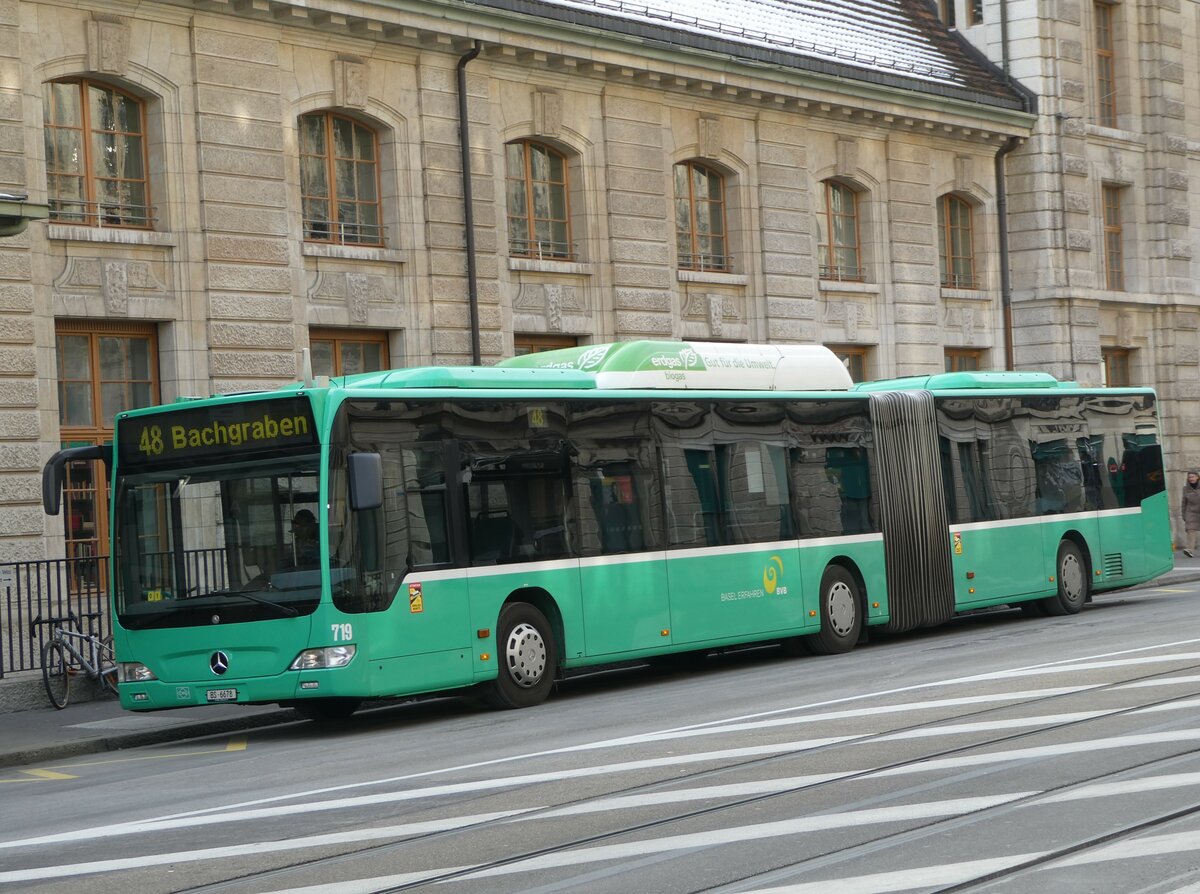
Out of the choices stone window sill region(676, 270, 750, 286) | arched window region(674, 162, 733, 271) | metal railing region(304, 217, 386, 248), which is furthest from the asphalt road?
arched window region(674, 162, 733, 271)

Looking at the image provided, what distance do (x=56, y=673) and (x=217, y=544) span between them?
4451 mm

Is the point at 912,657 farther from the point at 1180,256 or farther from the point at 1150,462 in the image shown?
the point at 1180,256

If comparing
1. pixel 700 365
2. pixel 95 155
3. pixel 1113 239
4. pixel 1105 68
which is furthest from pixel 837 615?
pixel 1105 68

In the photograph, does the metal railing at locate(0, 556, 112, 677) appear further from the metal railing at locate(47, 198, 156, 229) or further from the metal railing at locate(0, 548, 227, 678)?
the metal railing at locate(47, 198, 156, 229)

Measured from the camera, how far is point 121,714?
696 inches

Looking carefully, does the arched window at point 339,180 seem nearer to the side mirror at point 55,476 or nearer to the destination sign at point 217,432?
the side mirror at point 55,476

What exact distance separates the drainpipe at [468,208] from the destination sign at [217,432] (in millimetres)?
10569

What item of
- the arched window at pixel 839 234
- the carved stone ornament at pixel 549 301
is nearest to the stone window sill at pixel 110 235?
the carved stone ornament at pixel 549 301

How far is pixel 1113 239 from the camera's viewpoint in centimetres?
3900

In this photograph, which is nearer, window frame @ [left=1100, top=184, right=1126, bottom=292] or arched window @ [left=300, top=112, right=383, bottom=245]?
arched window @ [left=300, top=112, right=383, bottom=245]

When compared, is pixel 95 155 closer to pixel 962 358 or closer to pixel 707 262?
pixel 707 262

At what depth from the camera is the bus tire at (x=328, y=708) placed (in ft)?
54.4

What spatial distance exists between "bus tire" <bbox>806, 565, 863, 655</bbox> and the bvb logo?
0.86 meters

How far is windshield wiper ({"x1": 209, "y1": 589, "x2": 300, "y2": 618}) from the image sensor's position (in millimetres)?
14711
